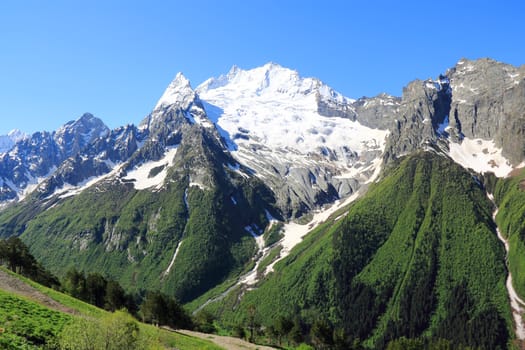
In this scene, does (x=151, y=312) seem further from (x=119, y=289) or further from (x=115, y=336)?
(x=115, y=336)

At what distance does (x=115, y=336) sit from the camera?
43.5 meters

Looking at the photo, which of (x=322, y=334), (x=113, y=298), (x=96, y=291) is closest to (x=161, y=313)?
(x=113, y=298)

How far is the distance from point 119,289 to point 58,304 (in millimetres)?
80651

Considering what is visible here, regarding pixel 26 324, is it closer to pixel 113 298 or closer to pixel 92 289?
pixel 113 298

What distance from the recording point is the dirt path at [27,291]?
77.8 metres

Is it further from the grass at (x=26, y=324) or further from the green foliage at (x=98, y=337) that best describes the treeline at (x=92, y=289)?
the green foliage at (x=98, y=337)

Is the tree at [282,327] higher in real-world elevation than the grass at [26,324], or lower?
lower

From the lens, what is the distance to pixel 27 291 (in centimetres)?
8169

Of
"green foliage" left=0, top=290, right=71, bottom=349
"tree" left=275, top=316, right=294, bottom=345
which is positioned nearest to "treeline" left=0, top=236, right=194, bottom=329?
"tree" left=275, top=316, right=294, bottom=345

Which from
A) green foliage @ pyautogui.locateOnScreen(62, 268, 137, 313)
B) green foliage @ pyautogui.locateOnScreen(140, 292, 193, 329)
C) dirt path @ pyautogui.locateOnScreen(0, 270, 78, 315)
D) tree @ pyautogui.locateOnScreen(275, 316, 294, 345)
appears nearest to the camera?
dirt path @ pyautogui.locateOnScreen(0, 270, 78, 315)

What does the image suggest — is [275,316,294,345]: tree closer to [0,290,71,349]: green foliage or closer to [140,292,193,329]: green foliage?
[140,292,193,329]: green foliage

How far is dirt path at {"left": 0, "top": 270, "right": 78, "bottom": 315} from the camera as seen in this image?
255 feet

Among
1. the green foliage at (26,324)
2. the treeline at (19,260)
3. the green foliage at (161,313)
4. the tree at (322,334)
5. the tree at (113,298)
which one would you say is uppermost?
the treeline at (19,260)

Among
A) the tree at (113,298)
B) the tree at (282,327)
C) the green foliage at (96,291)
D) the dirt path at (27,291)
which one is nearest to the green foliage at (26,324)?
the dirt path at (27,291)
